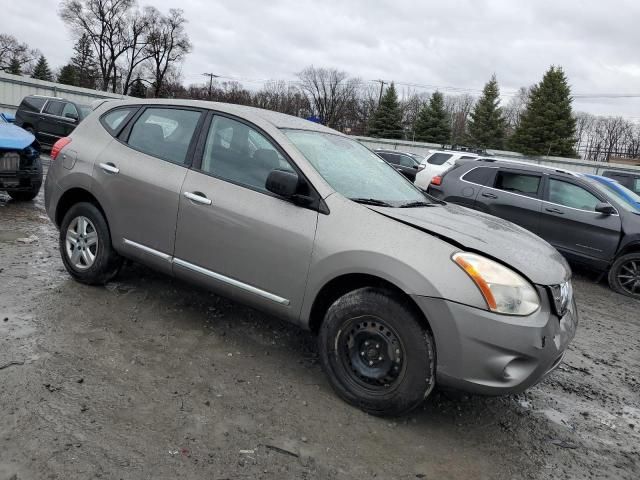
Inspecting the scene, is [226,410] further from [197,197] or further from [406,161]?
[406,161]

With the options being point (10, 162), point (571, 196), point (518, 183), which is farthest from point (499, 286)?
point (10, 162)

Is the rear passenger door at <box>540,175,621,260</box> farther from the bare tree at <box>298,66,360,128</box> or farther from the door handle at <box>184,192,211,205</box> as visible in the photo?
the bare tree at <box>298,66,360,128</box>

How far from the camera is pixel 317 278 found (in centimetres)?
311

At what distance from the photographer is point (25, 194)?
8.08 m

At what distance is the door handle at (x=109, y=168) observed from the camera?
13.5ft

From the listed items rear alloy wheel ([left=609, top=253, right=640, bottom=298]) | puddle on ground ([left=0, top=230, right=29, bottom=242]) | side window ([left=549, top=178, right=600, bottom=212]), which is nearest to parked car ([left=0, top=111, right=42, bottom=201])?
puddle on ground ([left=0, top=230, right=29, bottom=242])

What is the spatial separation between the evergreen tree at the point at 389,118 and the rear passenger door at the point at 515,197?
48.8 meters

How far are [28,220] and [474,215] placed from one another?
6.10 metres

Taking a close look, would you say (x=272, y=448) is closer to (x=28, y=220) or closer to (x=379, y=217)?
(x=379, y=217)

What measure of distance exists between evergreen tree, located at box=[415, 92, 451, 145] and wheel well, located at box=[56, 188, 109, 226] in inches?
2025

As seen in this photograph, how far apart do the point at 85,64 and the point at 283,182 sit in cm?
6716

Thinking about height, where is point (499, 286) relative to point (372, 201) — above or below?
below

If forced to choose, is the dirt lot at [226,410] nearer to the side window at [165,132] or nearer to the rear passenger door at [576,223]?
the side window at [165,132]

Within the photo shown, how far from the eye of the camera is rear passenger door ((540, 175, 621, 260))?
7402mm
